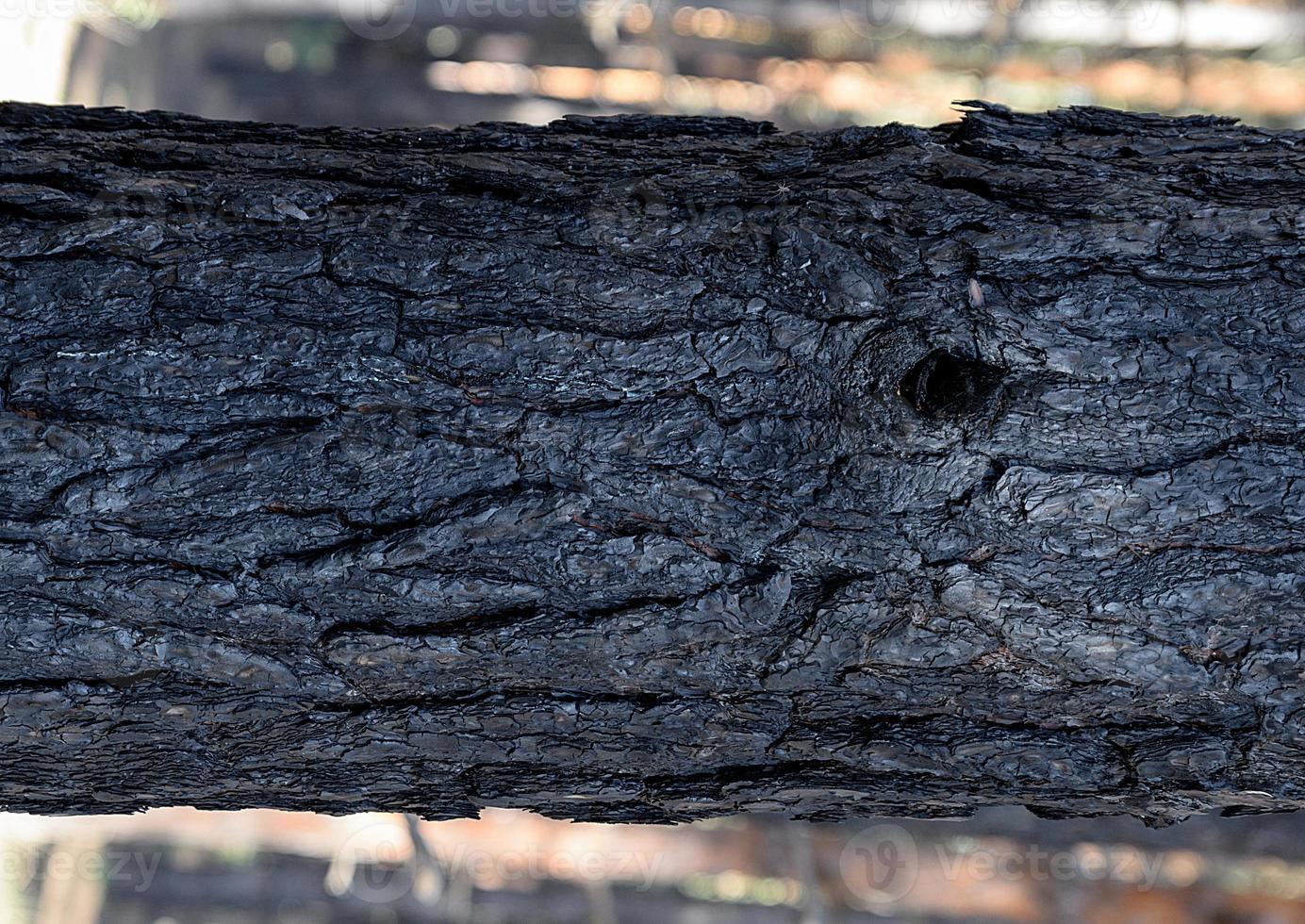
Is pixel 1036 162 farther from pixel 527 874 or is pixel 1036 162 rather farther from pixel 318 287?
pixel 527 874

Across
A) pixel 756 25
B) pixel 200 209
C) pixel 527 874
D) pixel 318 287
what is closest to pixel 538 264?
pixel 318 287
